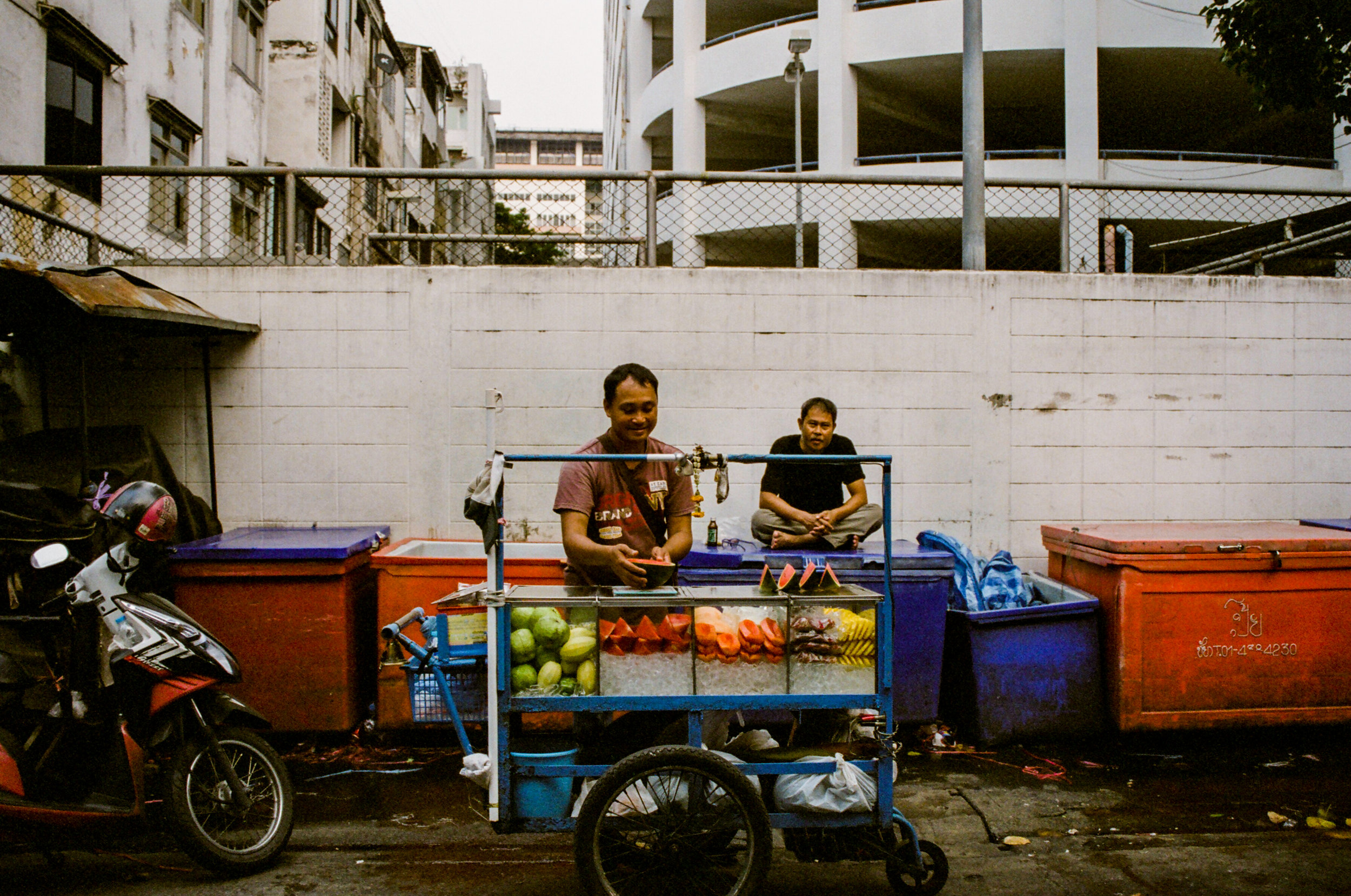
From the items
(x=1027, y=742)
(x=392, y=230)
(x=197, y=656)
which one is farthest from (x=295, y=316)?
(x=1027, y=742)

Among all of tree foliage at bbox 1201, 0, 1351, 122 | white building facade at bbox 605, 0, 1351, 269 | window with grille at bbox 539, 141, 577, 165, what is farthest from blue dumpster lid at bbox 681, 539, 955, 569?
window with grille at bbox 539, 141, 577, 165

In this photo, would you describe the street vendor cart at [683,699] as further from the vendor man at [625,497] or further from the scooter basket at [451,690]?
the vendor man at [625,497]

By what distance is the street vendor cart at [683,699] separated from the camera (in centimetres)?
272

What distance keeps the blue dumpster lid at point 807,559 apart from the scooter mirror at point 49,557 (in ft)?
8.98

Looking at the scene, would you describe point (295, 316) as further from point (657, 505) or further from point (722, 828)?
point (722, 828)

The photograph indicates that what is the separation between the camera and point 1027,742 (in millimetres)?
4684

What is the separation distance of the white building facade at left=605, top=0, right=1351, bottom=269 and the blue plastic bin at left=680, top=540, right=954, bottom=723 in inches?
378

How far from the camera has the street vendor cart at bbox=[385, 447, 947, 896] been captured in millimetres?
2723

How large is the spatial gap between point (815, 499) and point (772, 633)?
7.14 feet

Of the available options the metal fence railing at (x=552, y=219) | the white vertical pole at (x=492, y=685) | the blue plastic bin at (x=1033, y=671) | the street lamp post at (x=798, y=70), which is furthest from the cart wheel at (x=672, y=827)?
the street lamp post at (x=798, y=70)

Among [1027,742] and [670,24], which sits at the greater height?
[670,24]

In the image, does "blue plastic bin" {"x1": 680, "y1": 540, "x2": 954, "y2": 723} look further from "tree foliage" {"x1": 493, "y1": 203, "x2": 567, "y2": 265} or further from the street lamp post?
the street lamp post

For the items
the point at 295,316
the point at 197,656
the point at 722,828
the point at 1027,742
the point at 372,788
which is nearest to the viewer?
the point at 722,828

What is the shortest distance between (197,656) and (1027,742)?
4.07m
